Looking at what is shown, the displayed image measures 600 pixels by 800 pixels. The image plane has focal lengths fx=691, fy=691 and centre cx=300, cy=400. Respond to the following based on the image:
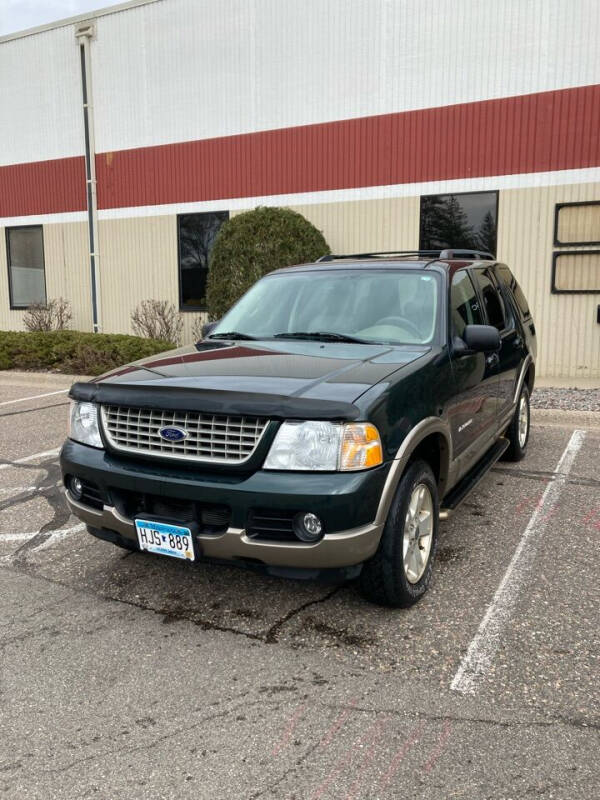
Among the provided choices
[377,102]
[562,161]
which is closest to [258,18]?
[377,102]

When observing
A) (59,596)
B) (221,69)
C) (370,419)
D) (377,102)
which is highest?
(221,69)

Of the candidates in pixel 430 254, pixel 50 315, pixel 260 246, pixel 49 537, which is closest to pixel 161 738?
pixel 49 537

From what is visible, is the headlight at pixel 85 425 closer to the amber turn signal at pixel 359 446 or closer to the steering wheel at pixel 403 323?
the amber turn signal at pixel 359 446

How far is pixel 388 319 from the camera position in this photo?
4.28 meters

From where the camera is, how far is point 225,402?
3.10m

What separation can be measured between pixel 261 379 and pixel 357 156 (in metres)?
10.0

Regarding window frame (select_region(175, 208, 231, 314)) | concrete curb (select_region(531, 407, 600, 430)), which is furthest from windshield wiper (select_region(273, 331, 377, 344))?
window frame (select_region(175, 208, 231, 314))

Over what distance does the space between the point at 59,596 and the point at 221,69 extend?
40.0 feet

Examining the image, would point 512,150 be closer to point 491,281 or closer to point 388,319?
point 491,281

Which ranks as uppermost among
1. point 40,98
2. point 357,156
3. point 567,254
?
point 40,98

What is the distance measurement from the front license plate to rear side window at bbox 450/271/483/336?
2.07 meters

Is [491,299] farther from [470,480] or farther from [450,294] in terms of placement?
[470,480]

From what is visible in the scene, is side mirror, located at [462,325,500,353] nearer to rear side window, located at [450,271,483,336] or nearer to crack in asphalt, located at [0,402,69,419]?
rear side window, located at [450,271,483,336]

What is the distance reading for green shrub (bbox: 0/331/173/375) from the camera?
11594 millimetres
